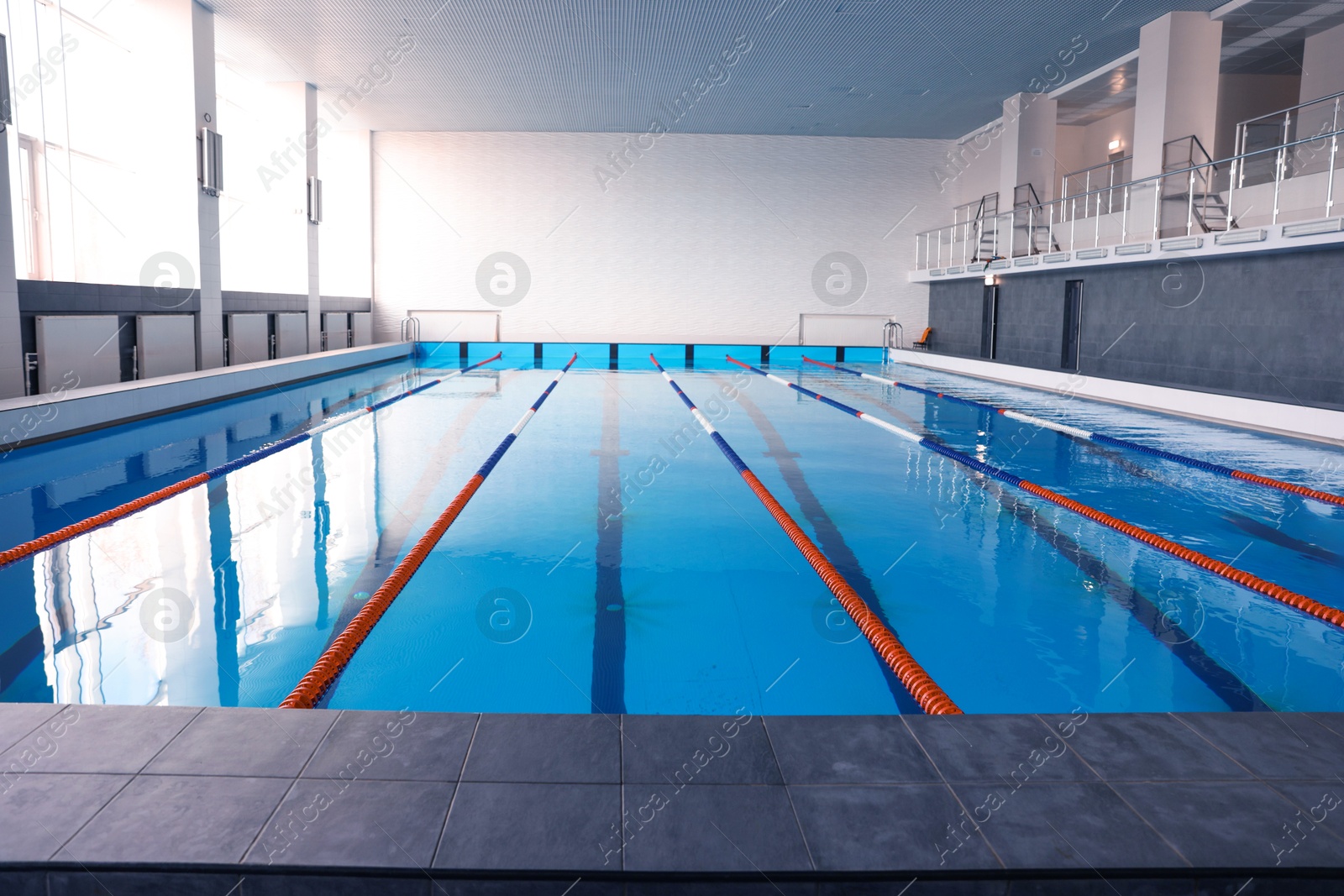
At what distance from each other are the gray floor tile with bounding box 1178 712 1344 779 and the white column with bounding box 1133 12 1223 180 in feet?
32.3

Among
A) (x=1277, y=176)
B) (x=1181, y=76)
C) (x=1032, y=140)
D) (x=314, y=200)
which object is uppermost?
(x=1032, y=140)

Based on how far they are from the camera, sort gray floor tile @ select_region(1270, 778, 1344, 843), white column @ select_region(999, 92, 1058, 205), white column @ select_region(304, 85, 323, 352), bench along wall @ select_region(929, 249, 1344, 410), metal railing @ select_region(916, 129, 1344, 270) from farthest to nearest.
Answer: white column @ select_region(304, 85, 323, 352) < white column @ select_region(999, 92, 1058, 205) < metal railing @ select_region(916, 129, 1344, 270) < bench along wall @ select_region(929, 249, 1344, 410) < gray floor tile @ select_region(1270, 778, 1344, 843)

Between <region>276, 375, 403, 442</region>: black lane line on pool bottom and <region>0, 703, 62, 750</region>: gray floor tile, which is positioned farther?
<region>276, 375, 403, 442</region>: black lane line on pool bottom

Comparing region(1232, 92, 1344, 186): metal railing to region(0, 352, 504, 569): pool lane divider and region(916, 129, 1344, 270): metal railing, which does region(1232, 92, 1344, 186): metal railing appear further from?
region(0, 352, 504, 569): pool lane divider

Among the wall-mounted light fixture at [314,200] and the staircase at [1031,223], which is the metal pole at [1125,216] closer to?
the staircase at [1031,223]

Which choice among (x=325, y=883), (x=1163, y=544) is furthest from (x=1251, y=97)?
(x=325, y=883)

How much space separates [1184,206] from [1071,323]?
2.99 metres

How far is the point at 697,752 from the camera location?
183cm

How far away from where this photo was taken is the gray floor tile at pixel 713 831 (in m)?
1.48

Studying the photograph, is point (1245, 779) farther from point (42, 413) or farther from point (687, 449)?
point (42, 413)

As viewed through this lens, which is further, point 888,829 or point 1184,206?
point 1184,206

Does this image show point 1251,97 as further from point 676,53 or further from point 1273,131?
point 676,53

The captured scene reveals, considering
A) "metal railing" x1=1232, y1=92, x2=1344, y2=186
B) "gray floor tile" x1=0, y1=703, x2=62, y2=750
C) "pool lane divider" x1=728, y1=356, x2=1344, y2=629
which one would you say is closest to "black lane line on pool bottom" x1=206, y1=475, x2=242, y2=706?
"gray floor tile" x1=0, y1=703, x2=62, y2=750

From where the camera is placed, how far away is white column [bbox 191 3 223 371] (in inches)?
384
